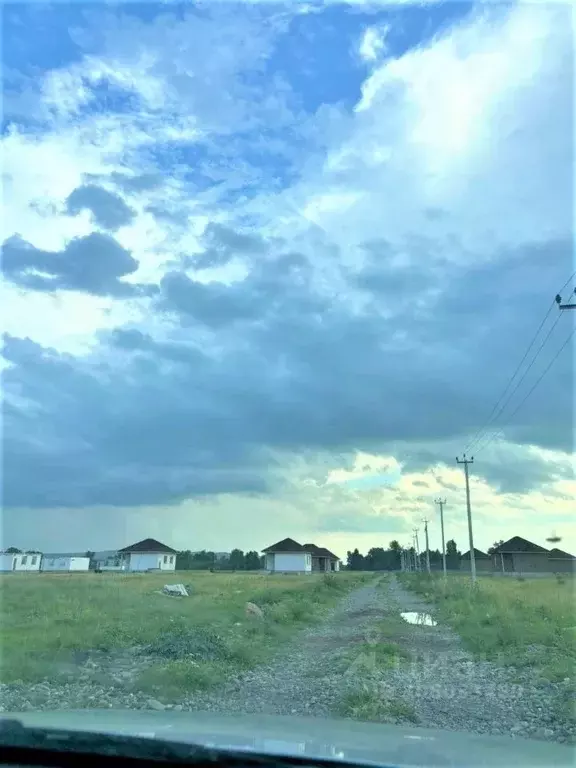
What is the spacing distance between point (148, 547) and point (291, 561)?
2428 cm

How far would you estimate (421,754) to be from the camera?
158 inches

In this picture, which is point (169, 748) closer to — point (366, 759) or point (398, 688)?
point (366, 759)

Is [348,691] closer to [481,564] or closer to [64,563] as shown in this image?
[64,563]

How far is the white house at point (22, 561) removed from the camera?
107 meters

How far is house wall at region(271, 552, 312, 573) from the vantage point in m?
128

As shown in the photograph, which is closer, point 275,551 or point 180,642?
point 180,642

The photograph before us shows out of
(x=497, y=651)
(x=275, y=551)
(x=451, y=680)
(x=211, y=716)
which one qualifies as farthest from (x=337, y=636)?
(x=275, y=551)

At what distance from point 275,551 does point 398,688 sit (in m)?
121

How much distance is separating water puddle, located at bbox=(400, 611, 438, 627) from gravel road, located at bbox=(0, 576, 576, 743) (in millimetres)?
9879

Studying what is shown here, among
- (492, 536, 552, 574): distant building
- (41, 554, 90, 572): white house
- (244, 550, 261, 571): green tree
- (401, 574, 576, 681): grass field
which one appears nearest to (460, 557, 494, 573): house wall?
(492, 536, 552, 574): distant building

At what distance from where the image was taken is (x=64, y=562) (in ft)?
384

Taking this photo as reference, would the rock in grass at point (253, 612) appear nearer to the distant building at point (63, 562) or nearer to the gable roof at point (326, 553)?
the distant building at point (63, 562)

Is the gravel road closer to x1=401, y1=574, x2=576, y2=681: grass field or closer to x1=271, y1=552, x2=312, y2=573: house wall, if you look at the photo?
x1=401, y1=574, x2=576, y2=681: grass field

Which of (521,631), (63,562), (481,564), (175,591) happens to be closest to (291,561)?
(481,564)
